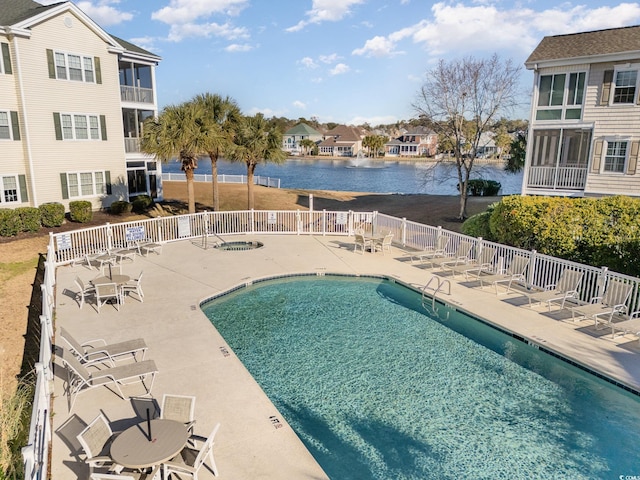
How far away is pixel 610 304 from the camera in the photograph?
1052 cm

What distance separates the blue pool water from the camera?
627cm

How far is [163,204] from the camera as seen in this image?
91.6ft

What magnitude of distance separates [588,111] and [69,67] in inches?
963

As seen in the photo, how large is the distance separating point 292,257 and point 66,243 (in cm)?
761

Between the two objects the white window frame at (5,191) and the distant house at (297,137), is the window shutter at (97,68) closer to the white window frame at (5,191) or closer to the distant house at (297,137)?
the white window frame at (5,191)

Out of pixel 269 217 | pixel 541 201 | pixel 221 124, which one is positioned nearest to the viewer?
pixel 541 201

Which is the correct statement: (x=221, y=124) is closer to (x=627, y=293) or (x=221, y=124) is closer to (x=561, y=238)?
(x=561, y=238)

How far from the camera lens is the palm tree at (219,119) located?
68.0 ft

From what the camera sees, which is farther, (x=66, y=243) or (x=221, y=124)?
(x=221, y=124)

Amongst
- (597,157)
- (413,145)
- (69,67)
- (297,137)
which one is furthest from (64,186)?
(297,137)

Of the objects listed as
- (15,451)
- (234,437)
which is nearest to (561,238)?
(234,437)

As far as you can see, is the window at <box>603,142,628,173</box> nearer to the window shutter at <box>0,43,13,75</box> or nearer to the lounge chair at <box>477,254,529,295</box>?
the lounge chair at <box>477,254,529,295</box>

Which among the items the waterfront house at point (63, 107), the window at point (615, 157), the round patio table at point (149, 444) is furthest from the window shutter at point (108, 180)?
the window at point (615, 157)

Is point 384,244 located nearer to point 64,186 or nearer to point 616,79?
point 616,79
